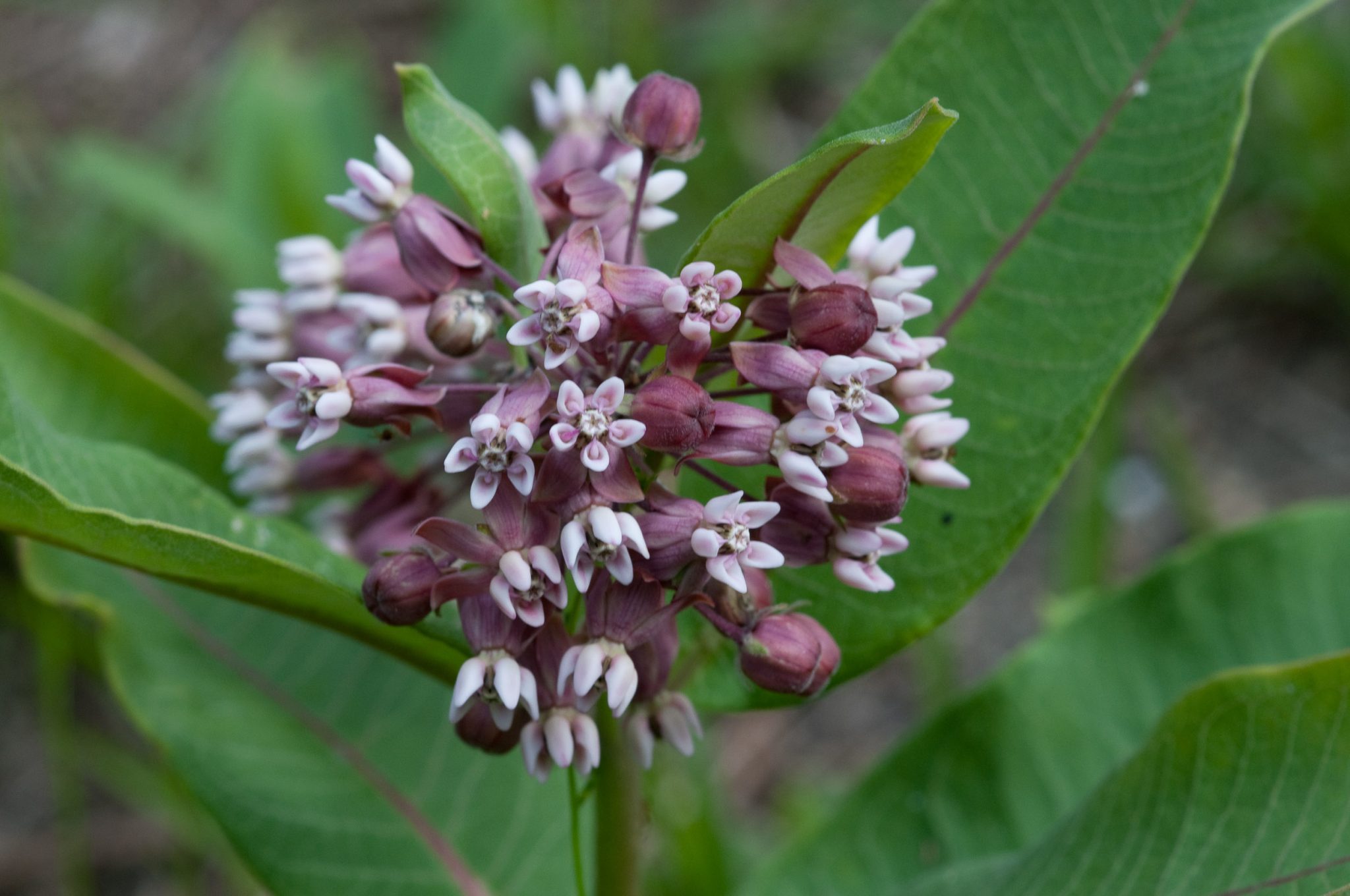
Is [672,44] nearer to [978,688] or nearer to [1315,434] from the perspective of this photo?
[1315,434]

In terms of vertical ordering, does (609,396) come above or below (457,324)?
below

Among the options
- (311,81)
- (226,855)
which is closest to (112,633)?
(226,855)

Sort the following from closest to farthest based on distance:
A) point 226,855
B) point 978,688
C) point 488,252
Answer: point 488,252 → point 978,688 → point 226,855

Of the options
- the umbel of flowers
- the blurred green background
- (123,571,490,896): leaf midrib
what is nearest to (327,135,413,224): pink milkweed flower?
the umbel of flowers

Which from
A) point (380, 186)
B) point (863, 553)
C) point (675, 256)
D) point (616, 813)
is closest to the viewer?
point (863, 553)

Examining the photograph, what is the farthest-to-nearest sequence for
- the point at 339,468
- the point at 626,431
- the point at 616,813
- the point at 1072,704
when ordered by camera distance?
the point at 1072,704 → the point at 339,468 → the point at 616,813 → the point at 626,431

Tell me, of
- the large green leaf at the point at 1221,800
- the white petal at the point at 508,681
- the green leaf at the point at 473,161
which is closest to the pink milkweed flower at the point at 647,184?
the green leaf at the point at 473,161

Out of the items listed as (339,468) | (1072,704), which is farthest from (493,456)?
(1072,704)

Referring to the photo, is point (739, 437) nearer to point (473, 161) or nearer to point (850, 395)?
point (850, 395)
